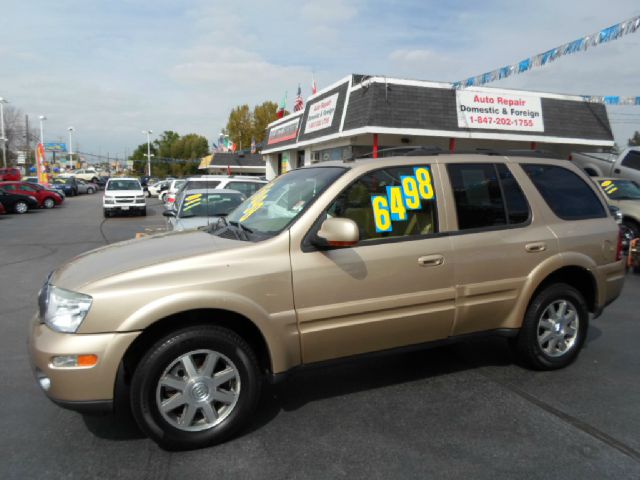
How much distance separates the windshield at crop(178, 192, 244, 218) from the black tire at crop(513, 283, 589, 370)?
19.9ft

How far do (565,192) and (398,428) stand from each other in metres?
2.66

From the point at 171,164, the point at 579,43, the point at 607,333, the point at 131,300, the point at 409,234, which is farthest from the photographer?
the point at 171,164

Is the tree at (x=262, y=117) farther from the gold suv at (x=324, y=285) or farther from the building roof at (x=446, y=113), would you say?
the gold suv at (x=324, y=285)

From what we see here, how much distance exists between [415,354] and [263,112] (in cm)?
4755

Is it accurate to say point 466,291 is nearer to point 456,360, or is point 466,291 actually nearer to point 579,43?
point 456,360

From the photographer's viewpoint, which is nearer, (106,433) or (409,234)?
(106,433)

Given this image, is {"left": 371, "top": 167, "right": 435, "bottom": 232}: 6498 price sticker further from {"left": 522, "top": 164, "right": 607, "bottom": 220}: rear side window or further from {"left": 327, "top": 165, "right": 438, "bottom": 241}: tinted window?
{"left": 522, "top": 164, "right": 607, "bottom": 220}: rear side window

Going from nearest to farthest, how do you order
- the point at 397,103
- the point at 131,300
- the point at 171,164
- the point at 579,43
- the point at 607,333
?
the point at 131,300, the point at 607,333, the point at 579,43, the point at 397,103, the point at 171,164

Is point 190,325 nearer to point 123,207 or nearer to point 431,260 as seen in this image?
point 431,260

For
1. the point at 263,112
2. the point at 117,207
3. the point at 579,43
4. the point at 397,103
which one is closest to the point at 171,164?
the point at 263,112

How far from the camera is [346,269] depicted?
3.43 meters

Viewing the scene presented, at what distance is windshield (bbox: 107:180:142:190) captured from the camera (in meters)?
23.9

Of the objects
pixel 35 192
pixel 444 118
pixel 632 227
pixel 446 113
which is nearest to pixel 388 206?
pixel 632 227

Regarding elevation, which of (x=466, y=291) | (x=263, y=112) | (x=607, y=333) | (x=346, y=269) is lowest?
(x=607, y=333)
